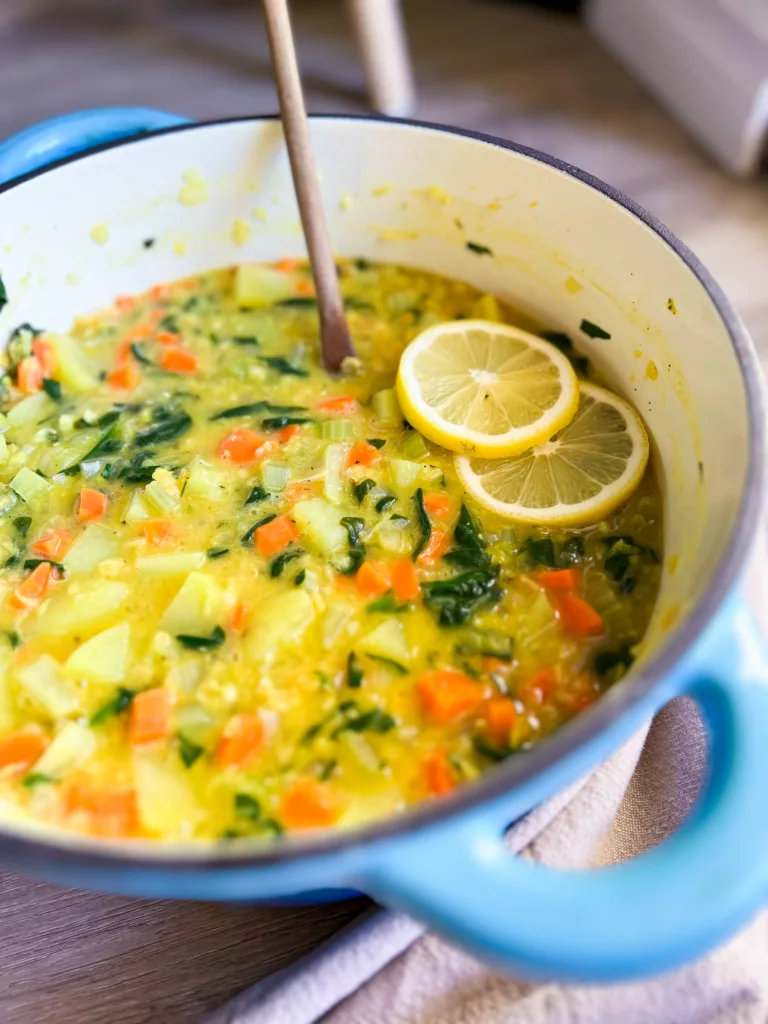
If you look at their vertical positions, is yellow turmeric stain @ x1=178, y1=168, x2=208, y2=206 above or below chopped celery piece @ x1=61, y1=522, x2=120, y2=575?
above

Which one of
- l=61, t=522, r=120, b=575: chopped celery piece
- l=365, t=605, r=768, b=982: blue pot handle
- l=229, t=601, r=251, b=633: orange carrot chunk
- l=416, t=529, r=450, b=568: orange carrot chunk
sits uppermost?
l=365, t=605, r=768, b=982: blue pot handle

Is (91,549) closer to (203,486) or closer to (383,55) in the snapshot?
(203,486)

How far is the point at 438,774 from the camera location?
1365mm

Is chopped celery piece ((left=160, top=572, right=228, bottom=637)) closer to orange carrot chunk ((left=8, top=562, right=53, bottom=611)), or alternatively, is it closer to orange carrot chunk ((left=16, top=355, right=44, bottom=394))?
orange carrot chunk ((left=8, top=562, right=53, bottom=611))

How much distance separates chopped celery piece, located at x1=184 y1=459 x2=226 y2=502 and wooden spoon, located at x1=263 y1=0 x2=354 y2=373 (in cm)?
38

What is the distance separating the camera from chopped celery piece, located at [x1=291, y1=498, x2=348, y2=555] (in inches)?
65.2

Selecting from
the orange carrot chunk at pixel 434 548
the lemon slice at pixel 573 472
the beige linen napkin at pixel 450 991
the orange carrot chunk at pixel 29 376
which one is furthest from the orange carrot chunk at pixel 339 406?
the beige linen napkin at pixel 450 991

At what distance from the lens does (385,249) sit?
2.17 metres

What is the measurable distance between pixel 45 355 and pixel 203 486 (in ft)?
1.72

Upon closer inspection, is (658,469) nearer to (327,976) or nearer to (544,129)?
(327,976)

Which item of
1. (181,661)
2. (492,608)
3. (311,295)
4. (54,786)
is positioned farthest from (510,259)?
Answer: (54,786)

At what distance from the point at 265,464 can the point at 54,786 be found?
66 centimetres

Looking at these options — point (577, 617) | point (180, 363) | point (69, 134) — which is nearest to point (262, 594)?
point (577, 617)

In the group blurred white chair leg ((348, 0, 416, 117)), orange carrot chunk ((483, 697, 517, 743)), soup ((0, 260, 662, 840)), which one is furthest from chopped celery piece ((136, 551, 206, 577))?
blurred white chair leg ((348, 0, 416, 117))
